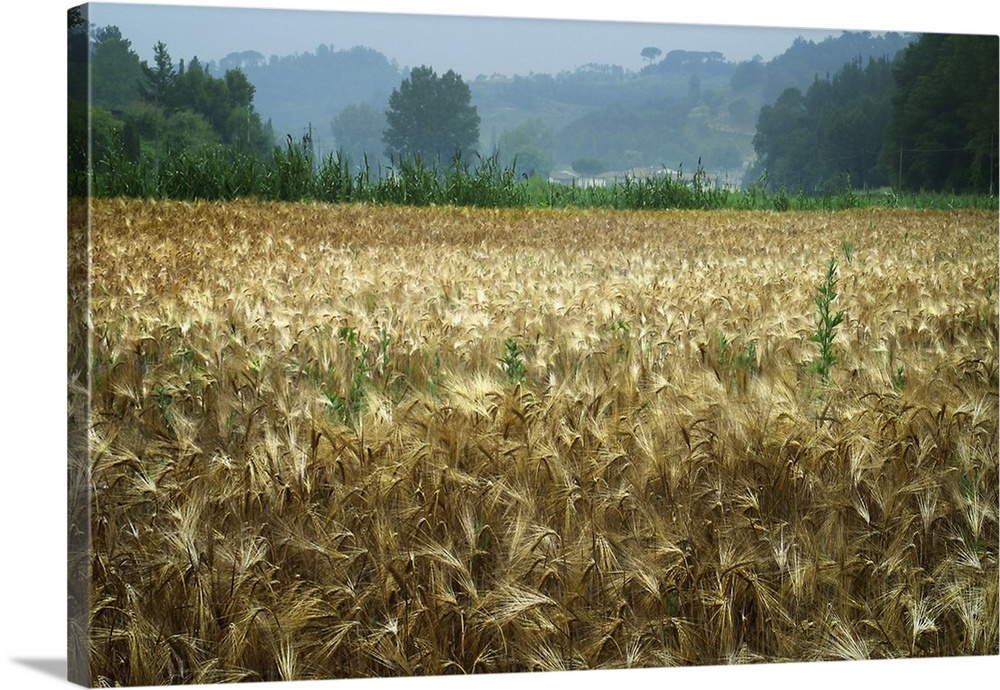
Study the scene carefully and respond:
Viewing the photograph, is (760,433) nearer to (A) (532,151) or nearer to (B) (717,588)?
(B) (717,588)

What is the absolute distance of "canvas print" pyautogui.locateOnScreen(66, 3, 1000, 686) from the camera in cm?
448

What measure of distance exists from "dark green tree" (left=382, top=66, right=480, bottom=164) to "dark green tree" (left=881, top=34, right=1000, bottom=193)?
1.81 m

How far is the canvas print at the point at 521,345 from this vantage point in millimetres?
4477

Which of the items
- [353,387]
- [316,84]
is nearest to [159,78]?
[316,84]

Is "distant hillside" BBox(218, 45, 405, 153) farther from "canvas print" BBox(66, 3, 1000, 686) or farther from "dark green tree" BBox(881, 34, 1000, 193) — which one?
"dark green tree" BBox(881, 34, 1000, 193)

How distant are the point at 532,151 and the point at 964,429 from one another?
2011 millimetres

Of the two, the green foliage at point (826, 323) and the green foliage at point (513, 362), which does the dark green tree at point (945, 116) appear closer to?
the green foliage at point (826, 323)

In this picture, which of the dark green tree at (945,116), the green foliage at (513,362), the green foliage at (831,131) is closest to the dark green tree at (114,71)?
the green foliage at (513,362)

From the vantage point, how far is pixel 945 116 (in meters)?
5.69

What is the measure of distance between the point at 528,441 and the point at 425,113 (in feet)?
4.04

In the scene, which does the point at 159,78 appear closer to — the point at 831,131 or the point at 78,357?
the point at 78,357

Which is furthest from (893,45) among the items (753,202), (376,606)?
(376,606)

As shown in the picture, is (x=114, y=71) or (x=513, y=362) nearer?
(x=114, y=71)

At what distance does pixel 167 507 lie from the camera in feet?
14.4
